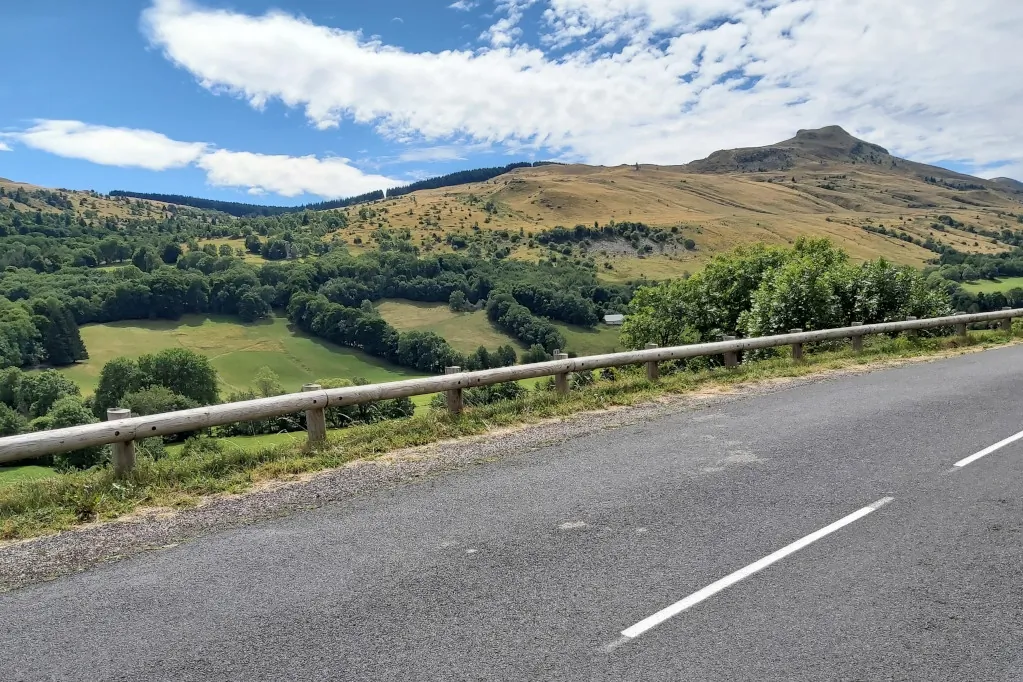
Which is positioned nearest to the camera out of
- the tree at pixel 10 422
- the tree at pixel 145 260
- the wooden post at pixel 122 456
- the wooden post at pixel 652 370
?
the wooden post at pixel 122 456

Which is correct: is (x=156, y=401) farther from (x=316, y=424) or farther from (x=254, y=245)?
(x=254, y=245)

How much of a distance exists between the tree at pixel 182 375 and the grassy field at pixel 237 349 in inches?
591

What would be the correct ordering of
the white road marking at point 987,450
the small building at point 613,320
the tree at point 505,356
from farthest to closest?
the small building at point 613,320 < the tree at point 505,356 < the white road marking at point 987,450

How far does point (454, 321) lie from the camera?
4281 inches

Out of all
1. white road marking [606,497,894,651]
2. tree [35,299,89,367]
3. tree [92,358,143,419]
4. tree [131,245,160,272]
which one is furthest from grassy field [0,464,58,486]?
tree [131,245,160,272]

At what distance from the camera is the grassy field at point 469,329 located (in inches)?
3698

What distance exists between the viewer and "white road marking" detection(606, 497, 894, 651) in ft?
11.9

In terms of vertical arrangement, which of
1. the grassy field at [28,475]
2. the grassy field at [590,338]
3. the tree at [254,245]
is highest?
the tree at [254,245]

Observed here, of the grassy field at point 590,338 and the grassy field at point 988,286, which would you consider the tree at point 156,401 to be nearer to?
the grassy field at point 590,338

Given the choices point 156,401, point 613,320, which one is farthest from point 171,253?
point 156,401

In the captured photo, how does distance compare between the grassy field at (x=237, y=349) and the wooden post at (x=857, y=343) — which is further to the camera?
the grassy field at (x=237, y=349)

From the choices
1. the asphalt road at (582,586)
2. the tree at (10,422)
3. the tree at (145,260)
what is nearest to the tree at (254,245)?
the tree at (145,260)

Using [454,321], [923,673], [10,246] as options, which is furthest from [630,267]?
[923,673]

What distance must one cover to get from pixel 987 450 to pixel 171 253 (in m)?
171
